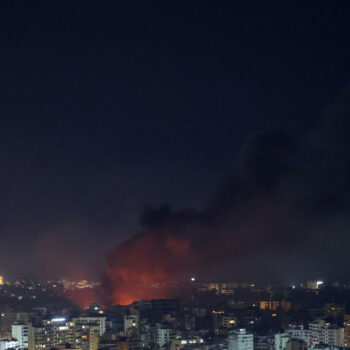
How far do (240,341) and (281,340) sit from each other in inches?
27.7

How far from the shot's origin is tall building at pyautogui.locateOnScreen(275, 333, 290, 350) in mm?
11426

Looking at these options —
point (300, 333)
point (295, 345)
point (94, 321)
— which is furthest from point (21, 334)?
point (300, 333)

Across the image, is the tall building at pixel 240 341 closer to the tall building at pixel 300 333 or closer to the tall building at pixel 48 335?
the tall building at pixel 300 333

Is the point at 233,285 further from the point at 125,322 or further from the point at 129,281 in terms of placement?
the point at 125,322

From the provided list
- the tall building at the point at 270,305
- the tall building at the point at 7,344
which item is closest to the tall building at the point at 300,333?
the tall building at the point at 7,344

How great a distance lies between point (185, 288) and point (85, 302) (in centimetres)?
579

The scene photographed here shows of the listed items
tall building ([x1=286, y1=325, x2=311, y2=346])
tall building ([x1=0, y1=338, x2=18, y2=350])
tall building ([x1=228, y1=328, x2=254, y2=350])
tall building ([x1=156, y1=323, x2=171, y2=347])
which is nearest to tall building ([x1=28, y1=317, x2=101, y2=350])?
tall building ([x1=0, y1=338, x2=18, y2=350])

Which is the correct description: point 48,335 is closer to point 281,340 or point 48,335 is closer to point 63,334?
point 63,334

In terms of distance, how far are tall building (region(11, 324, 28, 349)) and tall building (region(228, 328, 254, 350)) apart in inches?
142

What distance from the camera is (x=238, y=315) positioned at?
16.5 meters

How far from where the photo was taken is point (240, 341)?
1131 centimetres

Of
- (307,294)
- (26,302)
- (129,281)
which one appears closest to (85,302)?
(26,302)

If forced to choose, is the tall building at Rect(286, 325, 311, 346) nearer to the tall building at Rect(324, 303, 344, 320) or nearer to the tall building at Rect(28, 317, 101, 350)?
the tall building at Rect(28, 317, 101, 350)

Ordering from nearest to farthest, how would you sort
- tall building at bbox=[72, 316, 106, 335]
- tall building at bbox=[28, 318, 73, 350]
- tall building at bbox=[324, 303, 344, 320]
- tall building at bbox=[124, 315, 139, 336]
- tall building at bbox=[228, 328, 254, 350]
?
tall building at bbox=[228, 328, 254, 350]
tall building at bbox=[28, 318, 73, 350]
tall building at bbox=[72, 316, 106, 335]
tall building at bbox=[124, 315, 139, 336]
tall building at bbox=[324, 303, 344, 320]
